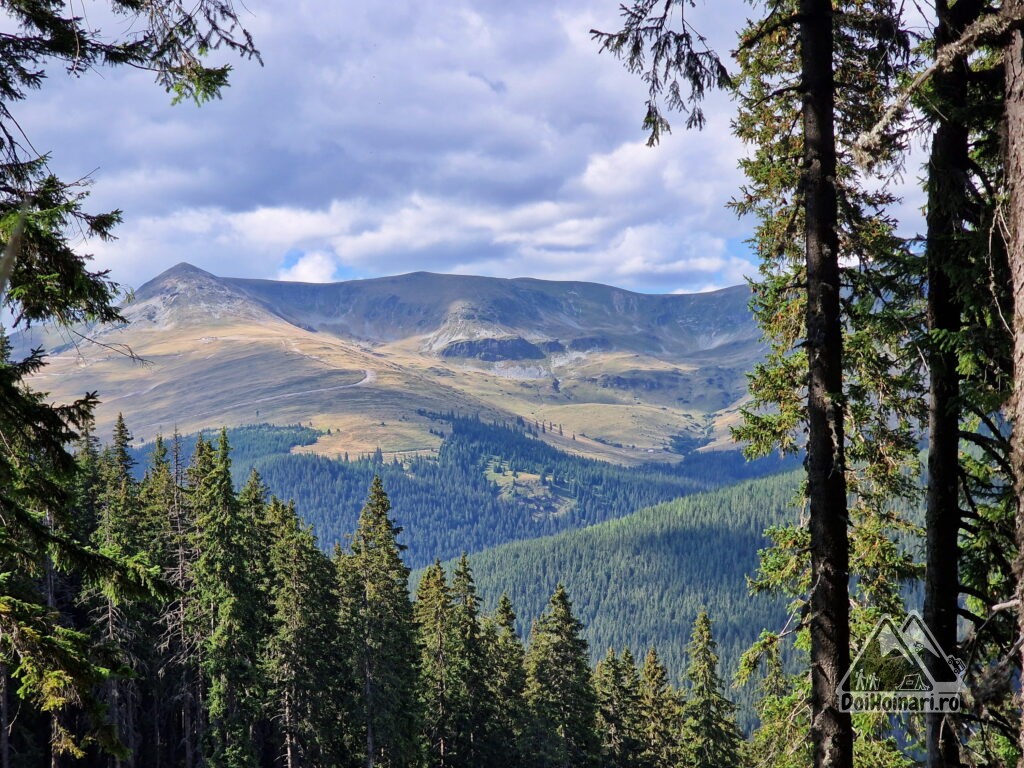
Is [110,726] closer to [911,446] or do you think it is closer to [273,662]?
[911,446]

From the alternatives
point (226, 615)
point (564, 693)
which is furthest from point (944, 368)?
point (564, 693)

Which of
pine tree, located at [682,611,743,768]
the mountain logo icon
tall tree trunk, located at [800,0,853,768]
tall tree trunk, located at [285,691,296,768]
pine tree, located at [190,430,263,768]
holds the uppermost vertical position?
tall tree trunk, located at [800,0,853,768]

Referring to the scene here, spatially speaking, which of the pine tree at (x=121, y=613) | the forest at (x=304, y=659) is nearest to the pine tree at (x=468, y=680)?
the forest at (x=304, y=659)

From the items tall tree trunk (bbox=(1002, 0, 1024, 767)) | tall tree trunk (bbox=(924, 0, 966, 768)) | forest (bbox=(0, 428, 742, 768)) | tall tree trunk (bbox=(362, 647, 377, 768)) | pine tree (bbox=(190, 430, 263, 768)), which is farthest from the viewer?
tall tree trunk (bbox=(362, 647, 377, 768))

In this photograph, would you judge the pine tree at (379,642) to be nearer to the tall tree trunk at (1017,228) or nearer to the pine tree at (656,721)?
the pine tree at (656,721)

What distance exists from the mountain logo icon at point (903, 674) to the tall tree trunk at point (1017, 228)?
2.56 meters

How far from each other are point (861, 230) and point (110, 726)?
9309mm

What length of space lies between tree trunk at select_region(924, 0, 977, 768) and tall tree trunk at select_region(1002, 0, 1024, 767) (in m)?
1.55

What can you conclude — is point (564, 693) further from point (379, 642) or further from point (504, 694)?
point (379, 642)

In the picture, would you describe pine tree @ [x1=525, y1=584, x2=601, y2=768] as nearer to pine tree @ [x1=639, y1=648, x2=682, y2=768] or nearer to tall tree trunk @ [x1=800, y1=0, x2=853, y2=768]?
pine tree @ [x1=639, y1=648, x2=682, y2=768]

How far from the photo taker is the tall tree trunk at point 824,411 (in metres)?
7.33

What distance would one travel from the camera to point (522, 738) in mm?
38781

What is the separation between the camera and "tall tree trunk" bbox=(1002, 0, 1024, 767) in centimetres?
557

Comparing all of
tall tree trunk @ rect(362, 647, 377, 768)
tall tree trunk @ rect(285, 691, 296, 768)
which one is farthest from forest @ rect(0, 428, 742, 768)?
tall tree trunk @ rect(285, 691, 296, 768)
